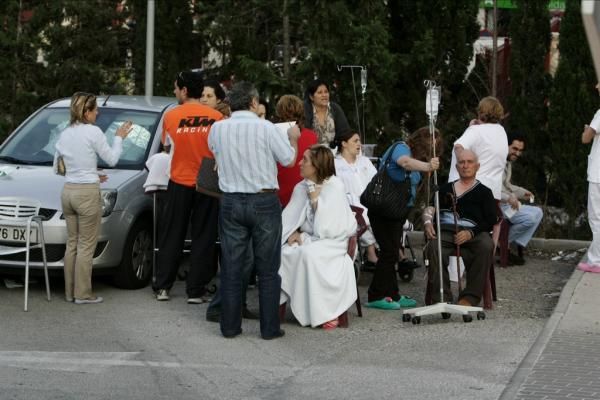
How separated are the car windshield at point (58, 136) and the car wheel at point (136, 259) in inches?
25.3

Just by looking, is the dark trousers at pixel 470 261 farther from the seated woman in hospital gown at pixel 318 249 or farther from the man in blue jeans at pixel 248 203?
the man in blue jeans at pixel 248 203

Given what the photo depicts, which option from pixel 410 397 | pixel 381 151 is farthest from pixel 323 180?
pixel 381 151

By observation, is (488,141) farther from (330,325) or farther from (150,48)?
(150,48)

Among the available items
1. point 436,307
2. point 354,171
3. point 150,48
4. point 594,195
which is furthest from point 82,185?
point 150,48

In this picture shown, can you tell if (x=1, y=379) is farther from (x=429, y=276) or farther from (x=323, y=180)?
(x=429, y=276)

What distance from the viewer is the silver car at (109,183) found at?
1137 centimetres

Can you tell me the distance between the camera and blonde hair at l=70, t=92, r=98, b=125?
1111cm

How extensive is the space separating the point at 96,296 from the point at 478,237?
3340 millimetres

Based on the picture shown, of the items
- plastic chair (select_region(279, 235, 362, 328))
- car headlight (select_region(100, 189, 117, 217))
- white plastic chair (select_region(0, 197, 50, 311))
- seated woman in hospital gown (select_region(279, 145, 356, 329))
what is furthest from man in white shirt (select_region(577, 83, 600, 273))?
white plastic chair (select_region(0, 197, 50, 311))

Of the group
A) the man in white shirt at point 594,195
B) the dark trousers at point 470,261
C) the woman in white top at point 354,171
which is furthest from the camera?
the man in white shirt at point 594,195

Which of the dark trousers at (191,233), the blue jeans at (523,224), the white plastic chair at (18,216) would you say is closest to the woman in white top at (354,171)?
the dark trousers at (191,233)

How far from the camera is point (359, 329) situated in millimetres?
10320

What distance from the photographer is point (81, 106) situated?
1112 centimetres

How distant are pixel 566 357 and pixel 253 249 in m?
2.39
